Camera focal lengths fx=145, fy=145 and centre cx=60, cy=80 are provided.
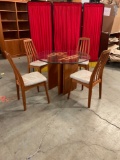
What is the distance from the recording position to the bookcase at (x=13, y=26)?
4.50 metres

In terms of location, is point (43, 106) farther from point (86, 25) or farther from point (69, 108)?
point (86, 25)

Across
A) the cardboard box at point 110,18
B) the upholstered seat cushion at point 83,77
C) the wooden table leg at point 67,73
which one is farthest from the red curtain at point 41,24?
the cardboard box at point 110,18

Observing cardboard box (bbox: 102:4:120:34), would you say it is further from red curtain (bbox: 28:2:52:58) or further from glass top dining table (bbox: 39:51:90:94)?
glass top dining table (bbox: 39:51:90:94)

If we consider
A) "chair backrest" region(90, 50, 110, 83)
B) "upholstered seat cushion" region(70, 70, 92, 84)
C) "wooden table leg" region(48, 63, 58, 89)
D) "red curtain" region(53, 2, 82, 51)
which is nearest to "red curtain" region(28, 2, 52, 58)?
"red curtain" region(53, 2, 82, 51)

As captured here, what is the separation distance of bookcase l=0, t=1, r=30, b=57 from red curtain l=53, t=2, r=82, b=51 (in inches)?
68.5

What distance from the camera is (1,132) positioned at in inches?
72.8

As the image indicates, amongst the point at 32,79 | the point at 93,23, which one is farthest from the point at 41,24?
the point at 32,79

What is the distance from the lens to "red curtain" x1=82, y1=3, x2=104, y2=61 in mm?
3449

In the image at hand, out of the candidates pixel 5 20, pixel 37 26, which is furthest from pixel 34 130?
pixel 5 20

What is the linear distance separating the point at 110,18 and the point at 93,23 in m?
0.79

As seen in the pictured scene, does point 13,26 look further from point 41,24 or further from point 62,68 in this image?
point 62,68

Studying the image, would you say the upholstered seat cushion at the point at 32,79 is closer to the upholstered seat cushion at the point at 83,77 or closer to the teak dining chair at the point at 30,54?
the upholstered seat cushion at the point at 83,77

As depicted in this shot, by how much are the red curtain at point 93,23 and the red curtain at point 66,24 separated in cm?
19

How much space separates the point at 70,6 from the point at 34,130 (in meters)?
2.82
